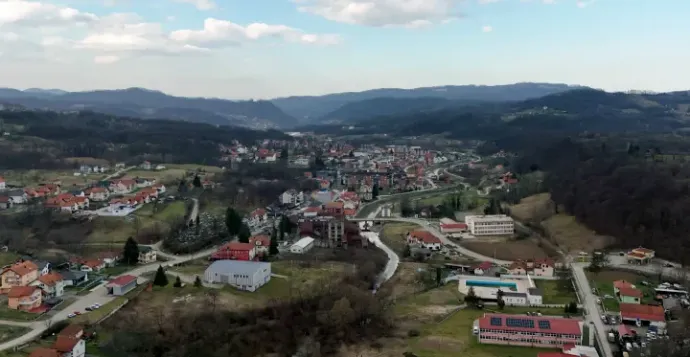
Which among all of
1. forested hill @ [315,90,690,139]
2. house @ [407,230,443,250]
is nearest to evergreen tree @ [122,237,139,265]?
house @ [407,230,443,250]

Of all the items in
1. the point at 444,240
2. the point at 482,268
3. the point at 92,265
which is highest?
the point at 92,265

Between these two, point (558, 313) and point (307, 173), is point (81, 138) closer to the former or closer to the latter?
point (307, 173)

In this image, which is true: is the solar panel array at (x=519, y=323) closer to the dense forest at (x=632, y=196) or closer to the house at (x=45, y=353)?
the dense forest at (x=632, y=196)

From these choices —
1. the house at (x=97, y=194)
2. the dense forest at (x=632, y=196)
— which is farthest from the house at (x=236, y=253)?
the dense forest at (x=632, y=196)

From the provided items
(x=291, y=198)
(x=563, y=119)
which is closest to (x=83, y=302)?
(x=291, y=198)

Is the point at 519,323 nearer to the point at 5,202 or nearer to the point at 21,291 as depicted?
the point at 21,291

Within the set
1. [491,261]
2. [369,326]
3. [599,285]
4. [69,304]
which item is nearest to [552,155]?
[491,261]

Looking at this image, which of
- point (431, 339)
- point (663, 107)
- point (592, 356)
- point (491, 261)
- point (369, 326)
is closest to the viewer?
point (592, 356)
